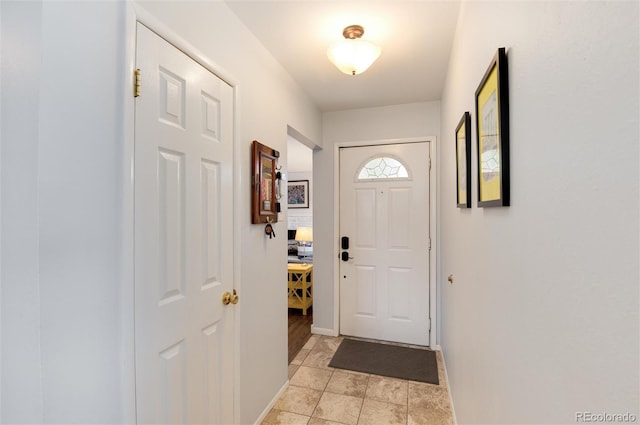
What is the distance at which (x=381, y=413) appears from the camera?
2072 millimetres

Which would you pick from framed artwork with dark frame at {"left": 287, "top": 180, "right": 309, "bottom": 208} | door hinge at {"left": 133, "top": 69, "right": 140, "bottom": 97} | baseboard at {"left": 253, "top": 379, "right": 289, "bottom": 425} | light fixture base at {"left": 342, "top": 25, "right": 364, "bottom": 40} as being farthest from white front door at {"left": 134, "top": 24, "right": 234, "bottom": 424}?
framed artwork with dark frame at {"left": 287, "top": 180, "right": 309, "bottom": 208}

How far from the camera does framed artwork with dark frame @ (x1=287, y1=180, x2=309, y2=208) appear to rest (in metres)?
7.06

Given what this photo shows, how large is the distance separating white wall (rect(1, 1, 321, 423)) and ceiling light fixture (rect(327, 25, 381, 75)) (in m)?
0.93

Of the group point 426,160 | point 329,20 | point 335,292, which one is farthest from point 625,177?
point 335,292

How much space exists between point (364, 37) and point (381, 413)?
8.29ft

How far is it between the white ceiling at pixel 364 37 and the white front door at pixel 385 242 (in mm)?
746

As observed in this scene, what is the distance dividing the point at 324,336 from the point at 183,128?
274 centimetres

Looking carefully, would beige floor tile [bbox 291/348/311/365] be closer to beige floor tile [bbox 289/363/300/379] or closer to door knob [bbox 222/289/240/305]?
beige floor tile [bbox 289/363/300/379]

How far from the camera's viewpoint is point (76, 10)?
36.0 inches

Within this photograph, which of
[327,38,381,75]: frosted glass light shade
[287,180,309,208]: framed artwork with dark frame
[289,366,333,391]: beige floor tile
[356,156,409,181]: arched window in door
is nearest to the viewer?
[327,38,381,75]: frosted glass light shade

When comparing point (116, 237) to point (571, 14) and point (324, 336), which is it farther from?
point (324, 336)

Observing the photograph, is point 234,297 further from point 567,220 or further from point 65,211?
point 567,220

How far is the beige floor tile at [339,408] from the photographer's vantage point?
2.02 metres

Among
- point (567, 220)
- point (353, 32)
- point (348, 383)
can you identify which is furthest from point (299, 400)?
point (353, 32)
